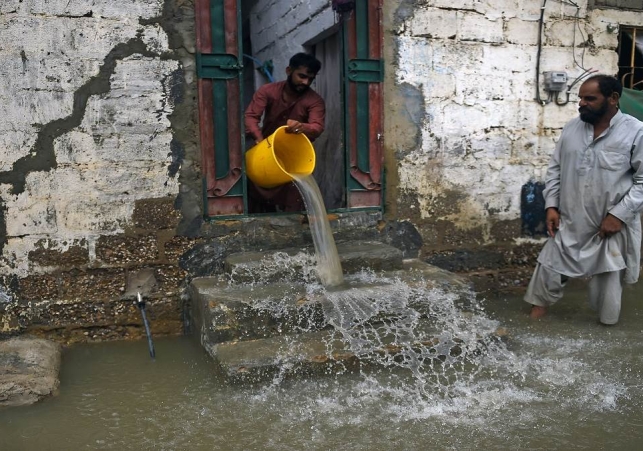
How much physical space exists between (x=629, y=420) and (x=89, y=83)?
357 centimetres

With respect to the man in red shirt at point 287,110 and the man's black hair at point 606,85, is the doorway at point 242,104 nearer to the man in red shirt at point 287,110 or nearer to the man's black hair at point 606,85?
the man in red shirt at point 287,110

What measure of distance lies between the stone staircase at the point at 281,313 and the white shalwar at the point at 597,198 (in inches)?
36.0

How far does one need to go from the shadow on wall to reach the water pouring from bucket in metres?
1.96

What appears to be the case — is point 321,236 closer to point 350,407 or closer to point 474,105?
point 350,407

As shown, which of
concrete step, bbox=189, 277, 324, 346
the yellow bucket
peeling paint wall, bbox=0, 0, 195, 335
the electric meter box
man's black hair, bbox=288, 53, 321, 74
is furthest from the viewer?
the electric meter box

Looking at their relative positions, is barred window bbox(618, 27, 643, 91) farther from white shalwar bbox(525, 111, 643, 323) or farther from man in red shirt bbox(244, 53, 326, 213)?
man in red shirt bbox(244, 53, 326, 213)

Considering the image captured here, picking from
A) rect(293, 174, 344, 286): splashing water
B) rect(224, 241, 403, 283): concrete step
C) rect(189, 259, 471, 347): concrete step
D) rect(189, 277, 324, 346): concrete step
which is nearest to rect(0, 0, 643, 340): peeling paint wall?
rect(224, 241, 403, 283): concrete step

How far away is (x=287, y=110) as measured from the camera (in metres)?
4.83

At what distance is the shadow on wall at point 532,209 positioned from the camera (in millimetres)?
5000

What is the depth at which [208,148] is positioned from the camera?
4.04 meters

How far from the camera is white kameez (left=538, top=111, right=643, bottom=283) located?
4.01 metres

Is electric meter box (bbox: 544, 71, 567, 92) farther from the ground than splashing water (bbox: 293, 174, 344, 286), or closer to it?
farther from the ground

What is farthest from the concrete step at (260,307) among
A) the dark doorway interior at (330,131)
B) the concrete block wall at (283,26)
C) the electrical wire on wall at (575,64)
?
the concrete block wall at (283,26)

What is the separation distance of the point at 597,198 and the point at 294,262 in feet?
7.13
